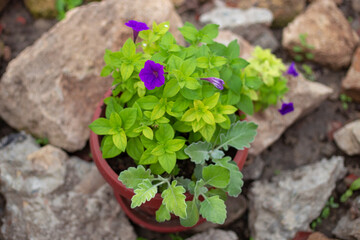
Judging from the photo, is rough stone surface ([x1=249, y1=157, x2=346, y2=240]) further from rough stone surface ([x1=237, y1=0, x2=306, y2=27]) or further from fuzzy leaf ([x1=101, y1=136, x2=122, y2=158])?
rough stone surface ([x1=237, y1=0, x2=306, y2=27])

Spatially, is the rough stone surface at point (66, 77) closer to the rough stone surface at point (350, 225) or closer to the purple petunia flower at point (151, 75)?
the purple petunia flower at point (151, 75)

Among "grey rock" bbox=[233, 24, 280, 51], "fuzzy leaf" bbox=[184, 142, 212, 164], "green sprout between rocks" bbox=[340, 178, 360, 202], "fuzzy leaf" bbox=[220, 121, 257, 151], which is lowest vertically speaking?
"green sprout between rocks" bbox=[340, 178, 360, 202]

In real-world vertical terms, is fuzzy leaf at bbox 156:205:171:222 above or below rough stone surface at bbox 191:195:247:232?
above

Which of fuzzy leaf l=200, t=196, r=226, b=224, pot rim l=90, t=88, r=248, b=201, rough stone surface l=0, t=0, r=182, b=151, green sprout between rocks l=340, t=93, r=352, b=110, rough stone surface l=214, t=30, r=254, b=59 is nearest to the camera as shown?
fuzzy leaf l=200, t=196, r=226, b=224

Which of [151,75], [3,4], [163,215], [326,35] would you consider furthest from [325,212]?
[3,4]

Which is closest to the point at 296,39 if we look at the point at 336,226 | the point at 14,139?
the point at 336,226

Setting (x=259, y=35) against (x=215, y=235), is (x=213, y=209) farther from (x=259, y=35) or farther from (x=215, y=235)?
(x=259, y=35)

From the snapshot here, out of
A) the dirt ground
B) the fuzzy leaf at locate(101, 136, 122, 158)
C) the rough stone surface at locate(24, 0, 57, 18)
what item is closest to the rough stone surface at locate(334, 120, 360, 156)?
the dirt ground
